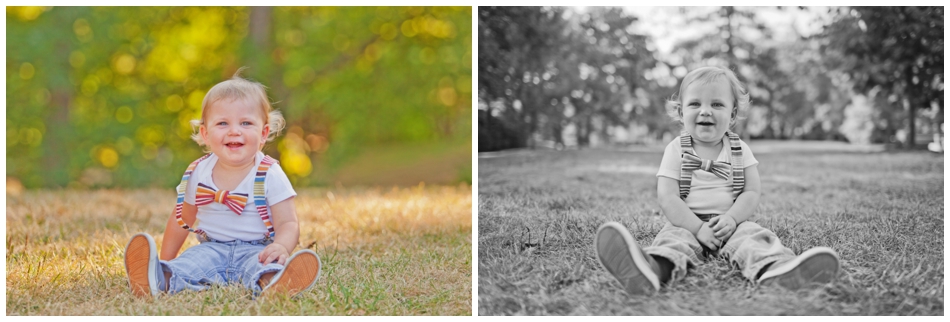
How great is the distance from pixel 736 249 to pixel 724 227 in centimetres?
10

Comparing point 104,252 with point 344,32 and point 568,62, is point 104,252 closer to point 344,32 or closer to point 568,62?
point 344,32

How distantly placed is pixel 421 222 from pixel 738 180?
1289mm

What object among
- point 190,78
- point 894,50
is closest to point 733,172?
point 190,78

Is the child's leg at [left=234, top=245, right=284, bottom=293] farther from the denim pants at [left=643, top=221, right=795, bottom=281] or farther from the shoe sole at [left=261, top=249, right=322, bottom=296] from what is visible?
the denim pants at [left=643, top=221, right=795, bottom=281]

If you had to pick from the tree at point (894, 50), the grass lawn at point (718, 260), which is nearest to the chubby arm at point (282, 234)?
the grass lawn at point (718, 260)

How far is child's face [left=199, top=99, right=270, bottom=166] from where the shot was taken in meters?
2.04

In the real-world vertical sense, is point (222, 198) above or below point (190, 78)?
below

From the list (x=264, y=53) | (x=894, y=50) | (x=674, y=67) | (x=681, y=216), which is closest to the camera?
(x=681, y=216)

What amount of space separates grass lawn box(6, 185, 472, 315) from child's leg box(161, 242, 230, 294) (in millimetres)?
51

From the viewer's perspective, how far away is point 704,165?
6.91 ft

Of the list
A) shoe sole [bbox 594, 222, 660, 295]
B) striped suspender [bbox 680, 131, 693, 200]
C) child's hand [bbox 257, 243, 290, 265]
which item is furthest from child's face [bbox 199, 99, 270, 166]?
striped suspender [bbox 680, 131, 693, 200]

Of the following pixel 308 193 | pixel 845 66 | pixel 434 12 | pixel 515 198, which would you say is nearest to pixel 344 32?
pixel 434 12

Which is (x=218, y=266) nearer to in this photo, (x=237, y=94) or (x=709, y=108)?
(x=237, y=94)

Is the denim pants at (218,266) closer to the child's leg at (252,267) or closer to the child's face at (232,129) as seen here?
the child's leg at (252,267)
